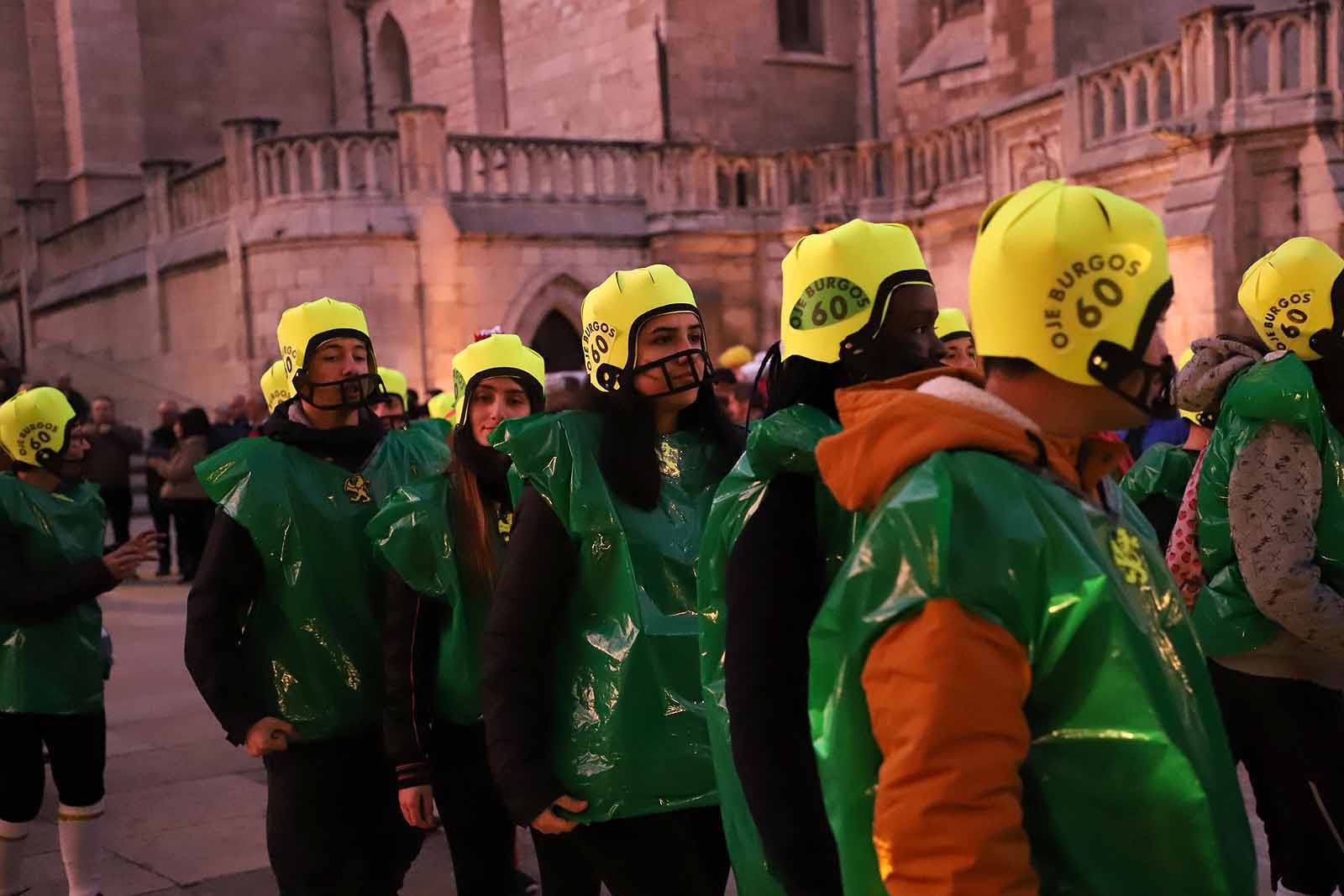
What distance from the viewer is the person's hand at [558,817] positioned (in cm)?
296

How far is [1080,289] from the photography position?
1.75 meters

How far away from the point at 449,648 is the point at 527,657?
2.52ft

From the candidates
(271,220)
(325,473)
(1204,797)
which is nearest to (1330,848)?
(1204,797)

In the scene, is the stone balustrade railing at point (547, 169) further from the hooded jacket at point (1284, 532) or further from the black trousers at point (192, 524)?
the hooded jacket at point (1284, 532)

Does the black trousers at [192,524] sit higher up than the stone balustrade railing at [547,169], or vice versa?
the stone balustrade railing at [547,169]

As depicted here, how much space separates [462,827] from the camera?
381cm

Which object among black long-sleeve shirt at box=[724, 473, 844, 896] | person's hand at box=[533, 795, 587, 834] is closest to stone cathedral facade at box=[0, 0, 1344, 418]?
person's hand at box=[533, 795, 587, 834]

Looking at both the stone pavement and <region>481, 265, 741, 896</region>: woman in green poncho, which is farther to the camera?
the stone pavement

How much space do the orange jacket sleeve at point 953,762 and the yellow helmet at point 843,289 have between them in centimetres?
83

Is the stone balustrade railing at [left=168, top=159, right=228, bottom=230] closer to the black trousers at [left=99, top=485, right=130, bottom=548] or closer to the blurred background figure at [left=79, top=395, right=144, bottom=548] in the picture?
the blurred background figure at [left=79, top=395, right=144, bottom=548]

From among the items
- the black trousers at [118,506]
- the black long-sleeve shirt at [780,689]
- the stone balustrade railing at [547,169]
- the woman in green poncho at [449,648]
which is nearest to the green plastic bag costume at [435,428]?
the woman in green poncho at [449,648]

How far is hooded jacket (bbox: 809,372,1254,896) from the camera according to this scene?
5.22ft

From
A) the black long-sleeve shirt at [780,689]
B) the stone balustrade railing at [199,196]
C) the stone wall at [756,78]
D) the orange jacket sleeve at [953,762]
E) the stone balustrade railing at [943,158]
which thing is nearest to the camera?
the orange jacket sleeve at [953,762]

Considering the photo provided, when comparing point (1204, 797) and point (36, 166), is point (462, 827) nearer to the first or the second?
point (1204, 797)
